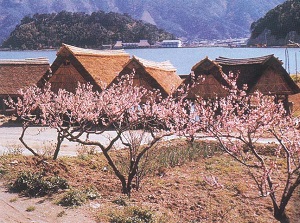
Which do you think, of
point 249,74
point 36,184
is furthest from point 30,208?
point 249,74

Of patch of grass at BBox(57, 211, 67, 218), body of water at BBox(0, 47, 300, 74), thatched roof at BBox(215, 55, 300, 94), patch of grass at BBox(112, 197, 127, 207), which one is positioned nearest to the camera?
patch of grass at BBox(57, 211, 67, 218)

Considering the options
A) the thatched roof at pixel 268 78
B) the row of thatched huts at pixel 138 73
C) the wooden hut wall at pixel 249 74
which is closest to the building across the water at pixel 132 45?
the row of thatched huts at pixel 138 73

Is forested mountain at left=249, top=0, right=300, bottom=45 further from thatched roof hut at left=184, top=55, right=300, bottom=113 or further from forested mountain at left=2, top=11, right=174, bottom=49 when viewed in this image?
thatched roof hut at left=184, top=55, right=300, bottom=113

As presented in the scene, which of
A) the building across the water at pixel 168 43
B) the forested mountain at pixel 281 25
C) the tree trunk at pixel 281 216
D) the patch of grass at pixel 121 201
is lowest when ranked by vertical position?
the tree trunk at pixel 281 216

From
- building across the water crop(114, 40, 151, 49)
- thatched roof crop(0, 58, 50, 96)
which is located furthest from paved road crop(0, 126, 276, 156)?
building across the water crop(114, 40, 151, 49)

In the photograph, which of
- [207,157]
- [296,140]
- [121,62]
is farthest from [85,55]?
[296,140]

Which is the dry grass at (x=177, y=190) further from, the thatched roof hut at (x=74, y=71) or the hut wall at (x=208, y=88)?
the thatched roof hut at (x=74, y=71)

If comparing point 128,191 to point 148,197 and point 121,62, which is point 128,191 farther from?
point 121,62
